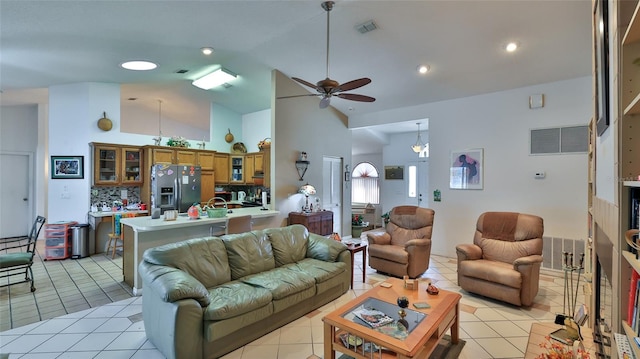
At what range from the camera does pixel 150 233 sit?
3.70m

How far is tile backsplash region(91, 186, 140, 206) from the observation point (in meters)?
5.73

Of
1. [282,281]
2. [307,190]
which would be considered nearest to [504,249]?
[282,281]

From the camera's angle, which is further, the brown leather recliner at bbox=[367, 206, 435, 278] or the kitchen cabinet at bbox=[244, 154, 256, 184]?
the kitchen cabinet at bbox=[244, 154, 256, 184]

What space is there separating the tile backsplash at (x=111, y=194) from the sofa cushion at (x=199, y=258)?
4125 millimetres

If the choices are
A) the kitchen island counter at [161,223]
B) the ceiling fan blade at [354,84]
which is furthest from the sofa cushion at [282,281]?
the ceiling fan blade at [354,84]

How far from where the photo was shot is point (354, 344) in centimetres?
205

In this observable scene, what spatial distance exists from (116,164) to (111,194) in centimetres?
66

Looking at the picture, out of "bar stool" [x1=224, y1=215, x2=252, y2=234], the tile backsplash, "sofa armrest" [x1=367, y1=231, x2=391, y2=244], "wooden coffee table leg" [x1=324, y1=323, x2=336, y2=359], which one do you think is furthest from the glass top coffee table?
the tile backsplash

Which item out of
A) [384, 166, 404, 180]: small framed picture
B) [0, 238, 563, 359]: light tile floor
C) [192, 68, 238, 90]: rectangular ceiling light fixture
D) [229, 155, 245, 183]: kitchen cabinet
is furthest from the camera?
[384, 166, 404, 180]: small framed picture

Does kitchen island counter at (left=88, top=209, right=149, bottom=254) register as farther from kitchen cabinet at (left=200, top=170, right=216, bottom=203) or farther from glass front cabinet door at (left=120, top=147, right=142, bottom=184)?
kitchen cabinet at (left=200, top=170, right=216, bottom=203)

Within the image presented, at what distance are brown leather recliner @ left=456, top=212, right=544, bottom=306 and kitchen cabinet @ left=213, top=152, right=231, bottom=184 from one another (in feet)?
18.7

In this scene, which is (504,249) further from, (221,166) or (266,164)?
(221,166)

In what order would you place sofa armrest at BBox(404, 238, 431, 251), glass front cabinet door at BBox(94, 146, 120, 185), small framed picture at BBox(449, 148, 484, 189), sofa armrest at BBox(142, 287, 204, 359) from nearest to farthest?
sofa armrest at BBox(142, 287, 204, 359)
sofa armrest at BBox(404, 238, 431, 251)
small framed picture at BBox(449, 148, 484, 189)
glass front cabinet door at BBox(94, 146, 120, 185)

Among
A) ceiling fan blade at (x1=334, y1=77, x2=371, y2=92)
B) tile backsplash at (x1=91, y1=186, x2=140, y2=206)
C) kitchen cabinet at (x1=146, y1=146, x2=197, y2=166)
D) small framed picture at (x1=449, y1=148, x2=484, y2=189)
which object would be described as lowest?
tile backsplash at (x1=91, y1=186, x2=140, y2=206)
